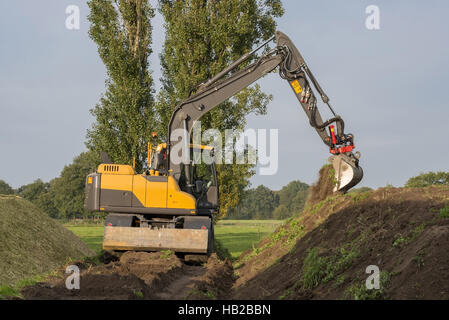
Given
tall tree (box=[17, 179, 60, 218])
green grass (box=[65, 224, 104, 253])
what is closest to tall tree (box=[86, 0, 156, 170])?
green grass (box=[65, 224, 104, 253])

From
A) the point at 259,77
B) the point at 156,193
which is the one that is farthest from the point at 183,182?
the point at 259,77

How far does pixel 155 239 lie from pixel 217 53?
12.2 meters

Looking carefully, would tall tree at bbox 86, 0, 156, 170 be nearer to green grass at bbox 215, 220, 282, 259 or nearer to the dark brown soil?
green grass at bbox 215, 220, 282, 259

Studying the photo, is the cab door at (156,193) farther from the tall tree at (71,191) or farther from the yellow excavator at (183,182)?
the tall tree at (71,191)

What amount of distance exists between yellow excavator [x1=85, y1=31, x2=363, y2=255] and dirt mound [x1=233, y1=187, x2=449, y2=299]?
1.62 metres

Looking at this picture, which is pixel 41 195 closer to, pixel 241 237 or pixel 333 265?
pixel 241 237

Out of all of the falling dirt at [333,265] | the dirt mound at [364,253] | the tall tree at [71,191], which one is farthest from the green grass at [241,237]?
the tall tree at [71,191]

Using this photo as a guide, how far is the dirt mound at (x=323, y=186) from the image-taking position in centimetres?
1562

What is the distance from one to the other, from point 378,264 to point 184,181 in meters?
8.54

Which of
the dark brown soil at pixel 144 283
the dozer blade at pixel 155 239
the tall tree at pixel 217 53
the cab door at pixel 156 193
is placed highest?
the tall tree at pixel 217 53

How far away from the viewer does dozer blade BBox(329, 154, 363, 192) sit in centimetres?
1429

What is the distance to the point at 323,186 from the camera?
1611 centimetres

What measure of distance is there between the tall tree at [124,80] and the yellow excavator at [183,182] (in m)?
8.59
